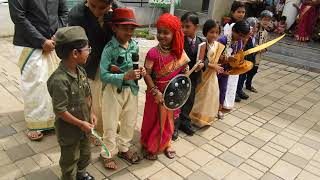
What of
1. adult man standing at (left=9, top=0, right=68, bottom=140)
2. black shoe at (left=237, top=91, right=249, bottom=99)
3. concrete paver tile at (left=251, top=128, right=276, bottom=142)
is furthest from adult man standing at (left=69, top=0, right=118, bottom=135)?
black shoe at (left=237, top=91, right=249, bottom=99)

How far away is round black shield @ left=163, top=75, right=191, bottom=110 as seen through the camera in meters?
2.99

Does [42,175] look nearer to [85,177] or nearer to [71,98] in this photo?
[85,177]

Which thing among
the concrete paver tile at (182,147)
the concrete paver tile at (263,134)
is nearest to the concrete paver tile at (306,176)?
the concrete paver tile at (263,134)

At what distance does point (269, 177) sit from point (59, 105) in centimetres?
237

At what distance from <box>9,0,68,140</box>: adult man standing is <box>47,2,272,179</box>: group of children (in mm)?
854

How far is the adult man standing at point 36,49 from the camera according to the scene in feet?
10.5

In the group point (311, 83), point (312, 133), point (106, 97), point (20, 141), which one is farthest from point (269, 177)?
point (311, 83)

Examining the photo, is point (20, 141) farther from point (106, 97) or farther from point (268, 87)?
point (268, 87)

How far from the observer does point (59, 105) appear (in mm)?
2283

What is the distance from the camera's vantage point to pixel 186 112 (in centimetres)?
396

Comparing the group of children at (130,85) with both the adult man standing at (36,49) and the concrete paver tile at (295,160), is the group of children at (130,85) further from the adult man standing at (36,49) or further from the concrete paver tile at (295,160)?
the concrete paver tile at (295,160)

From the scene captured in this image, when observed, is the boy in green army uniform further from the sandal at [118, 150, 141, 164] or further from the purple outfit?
the purple outfit

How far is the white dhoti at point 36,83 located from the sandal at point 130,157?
994 millimetres

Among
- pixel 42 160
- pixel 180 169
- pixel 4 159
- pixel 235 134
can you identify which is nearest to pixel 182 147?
pixel 180 169
